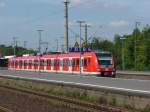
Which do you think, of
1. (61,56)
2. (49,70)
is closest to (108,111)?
(61,56)

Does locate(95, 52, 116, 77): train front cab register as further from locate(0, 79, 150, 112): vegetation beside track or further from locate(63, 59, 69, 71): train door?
locate(0, 79, 150, 112): vegetation beside track

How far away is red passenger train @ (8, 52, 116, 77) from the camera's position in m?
51.2

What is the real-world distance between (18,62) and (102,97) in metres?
63.5

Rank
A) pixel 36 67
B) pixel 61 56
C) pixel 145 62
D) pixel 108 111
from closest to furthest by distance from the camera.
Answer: pixel 108 111
pixel 61 56
pixel 36 67
pixel 145 62

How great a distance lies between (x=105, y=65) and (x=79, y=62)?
4.02m

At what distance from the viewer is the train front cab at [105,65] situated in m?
51.0

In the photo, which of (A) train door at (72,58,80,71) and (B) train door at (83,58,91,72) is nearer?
(B) train door at (83,58,91,72)

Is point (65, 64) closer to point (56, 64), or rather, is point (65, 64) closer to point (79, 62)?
point (56, 64)

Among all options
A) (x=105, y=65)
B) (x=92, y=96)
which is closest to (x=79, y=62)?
(x=105, y=65)

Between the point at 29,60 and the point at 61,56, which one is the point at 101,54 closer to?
the point at 61,56

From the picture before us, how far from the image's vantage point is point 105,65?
169ft

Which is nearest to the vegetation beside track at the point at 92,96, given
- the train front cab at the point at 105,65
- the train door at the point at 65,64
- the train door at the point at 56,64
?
the train front cab at the point at 105,65

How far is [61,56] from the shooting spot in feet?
202

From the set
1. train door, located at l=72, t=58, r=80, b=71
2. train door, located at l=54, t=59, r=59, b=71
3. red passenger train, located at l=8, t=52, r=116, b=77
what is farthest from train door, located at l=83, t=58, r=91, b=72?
train door, located at l=54, t=59, r=59, b=71
